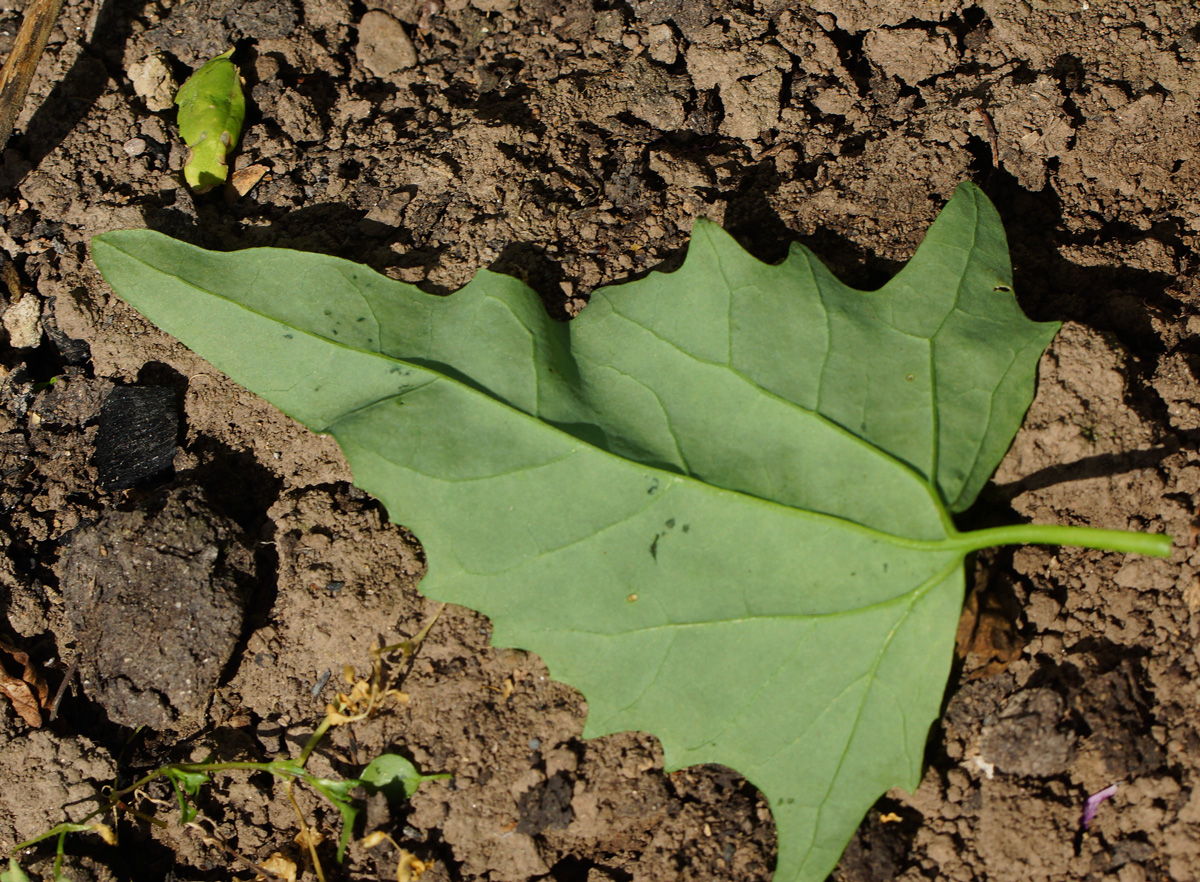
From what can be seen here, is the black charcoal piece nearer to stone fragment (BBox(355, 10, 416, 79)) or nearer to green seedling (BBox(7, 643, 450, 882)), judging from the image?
green seedling (BBox(7, 643, 450, 882))

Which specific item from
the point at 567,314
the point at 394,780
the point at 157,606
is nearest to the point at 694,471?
the point at 567,314

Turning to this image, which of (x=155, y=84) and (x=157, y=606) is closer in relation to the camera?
(x=157, y=606)

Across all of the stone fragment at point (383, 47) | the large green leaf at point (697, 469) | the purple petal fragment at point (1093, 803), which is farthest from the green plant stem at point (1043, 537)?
the stone fragment at point (383, 47)

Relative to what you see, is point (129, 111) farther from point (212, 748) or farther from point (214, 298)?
point (212, 748)

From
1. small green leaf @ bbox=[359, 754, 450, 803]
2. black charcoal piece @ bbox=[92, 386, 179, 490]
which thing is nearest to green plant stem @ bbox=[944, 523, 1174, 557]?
small green leaf @ bbox=[359, 754, 450, 803]

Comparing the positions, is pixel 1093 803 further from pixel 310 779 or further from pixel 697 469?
pixel 310 779

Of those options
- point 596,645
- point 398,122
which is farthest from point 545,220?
point 596,645
